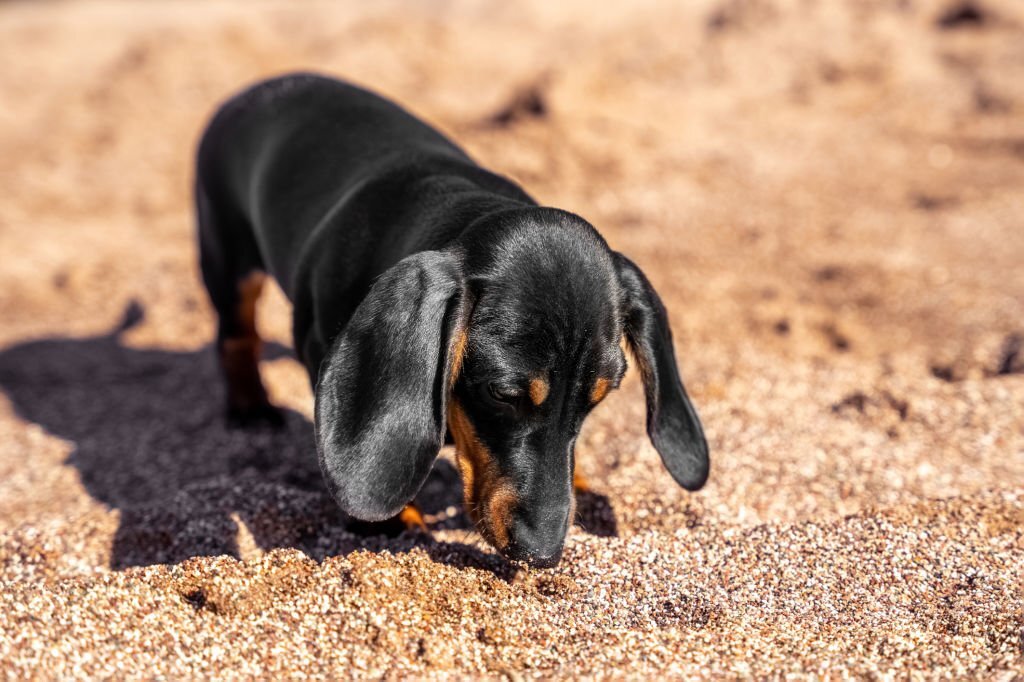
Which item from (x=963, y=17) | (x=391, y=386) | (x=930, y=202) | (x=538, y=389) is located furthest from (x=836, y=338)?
(x=963, y=17)

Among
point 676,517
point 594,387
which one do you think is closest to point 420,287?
point 594,387

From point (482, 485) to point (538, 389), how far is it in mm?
305

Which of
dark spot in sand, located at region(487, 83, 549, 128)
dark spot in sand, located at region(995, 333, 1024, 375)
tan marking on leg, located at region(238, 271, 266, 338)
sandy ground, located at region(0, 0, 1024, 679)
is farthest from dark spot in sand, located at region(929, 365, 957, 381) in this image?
dark spot in sand, located at region(487, 83, 549, 128)

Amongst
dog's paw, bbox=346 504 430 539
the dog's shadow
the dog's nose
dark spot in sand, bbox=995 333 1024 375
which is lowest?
the dog's shadow

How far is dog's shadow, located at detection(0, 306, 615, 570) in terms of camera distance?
3096mm

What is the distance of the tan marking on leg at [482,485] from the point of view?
2473 millimetres

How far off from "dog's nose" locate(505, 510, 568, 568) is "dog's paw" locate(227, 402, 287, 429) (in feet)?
6.67

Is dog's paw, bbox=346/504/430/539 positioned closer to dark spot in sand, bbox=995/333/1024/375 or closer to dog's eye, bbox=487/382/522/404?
dog's eye, bbox=487/382/522/404

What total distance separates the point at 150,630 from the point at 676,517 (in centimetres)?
164

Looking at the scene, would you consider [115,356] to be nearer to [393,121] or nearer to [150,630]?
[393,121]

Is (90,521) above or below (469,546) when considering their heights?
below

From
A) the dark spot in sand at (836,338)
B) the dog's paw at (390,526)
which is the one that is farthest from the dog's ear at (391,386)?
the dark spot in sand at (836,338)

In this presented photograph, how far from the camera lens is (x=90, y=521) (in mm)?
3289

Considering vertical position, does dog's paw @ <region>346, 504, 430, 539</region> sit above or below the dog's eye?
below
